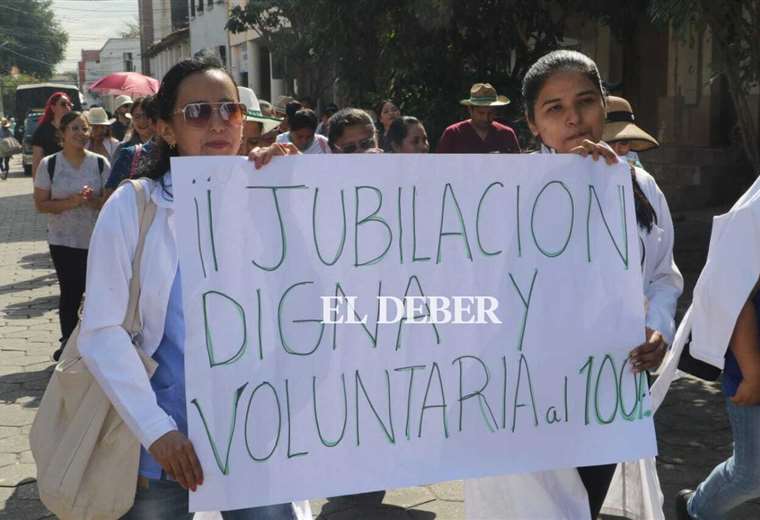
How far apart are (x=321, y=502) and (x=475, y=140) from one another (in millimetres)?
4015

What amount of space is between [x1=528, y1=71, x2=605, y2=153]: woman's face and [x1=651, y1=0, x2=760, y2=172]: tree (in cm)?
426

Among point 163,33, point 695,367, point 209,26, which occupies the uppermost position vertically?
point 163,33

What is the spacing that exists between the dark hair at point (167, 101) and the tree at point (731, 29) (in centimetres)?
494

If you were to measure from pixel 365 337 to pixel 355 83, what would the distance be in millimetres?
9179

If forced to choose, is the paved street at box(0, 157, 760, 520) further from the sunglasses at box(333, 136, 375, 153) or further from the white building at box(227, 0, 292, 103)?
the white building at box(227, 0, 292, 103)

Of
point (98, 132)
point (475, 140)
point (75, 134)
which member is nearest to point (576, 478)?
point (75, 134)

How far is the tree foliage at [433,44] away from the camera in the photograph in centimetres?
1028

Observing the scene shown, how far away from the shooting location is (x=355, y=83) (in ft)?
36.6

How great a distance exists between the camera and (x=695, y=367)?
279cm

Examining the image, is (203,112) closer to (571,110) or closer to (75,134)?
(571,110)

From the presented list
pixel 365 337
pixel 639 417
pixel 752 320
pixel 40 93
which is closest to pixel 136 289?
pixel 365 337

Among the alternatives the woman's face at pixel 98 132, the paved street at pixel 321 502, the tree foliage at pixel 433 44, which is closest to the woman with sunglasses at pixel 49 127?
the woman's face at pixel 98 132

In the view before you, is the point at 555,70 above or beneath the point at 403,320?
above

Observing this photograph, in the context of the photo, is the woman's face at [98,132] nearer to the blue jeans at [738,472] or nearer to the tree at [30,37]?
the blue jeans at [738,472]
